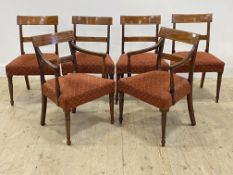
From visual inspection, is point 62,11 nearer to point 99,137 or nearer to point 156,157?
point 99,137

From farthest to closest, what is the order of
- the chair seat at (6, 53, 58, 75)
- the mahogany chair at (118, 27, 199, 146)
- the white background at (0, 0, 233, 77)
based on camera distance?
the white background at (0, 0, 233, 77) → the chair seat at (6, 53, 58, 75) → the mahogany chair at (118, 27, 199, 146)

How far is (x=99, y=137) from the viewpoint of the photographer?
2.65 meters

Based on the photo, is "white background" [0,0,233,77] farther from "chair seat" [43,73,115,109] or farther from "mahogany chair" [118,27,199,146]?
"chair seat" [43,73,115,109]

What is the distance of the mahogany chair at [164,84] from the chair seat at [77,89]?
177mm

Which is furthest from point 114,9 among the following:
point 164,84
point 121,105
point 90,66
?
point 164,84

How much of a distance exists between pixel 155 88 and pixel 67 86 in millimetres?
716

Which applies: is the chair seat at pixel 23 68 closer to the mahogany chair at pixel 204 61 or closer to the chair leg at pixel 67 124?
the chair leg at pixel 67 124

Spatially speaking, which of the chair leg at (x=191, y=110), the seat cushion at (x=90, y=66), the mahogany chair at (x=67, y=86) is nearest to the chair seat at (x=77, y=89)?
the mahogany chair at (x=67, y=86)

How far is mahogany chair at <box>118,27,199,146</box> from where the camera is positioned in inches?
95.2

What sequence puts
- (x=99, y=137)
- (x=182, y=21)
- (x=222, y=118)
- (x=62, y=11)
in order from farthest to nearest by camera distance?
(x=62, y=11) → (x=182, y=21) → (x=222, y=118) → (x=99, y=137)

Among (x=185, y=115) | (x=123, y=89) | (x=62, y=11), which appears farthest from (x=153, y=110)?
(x=62, y=11)

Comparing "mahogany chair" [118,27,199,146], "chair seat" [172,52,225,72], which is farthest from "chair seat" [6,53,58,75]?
"chair seat" [172,52,225,72]

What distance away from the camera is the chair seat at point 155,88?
2.42 m

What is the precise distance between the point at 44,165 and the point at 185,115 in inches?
56.2
